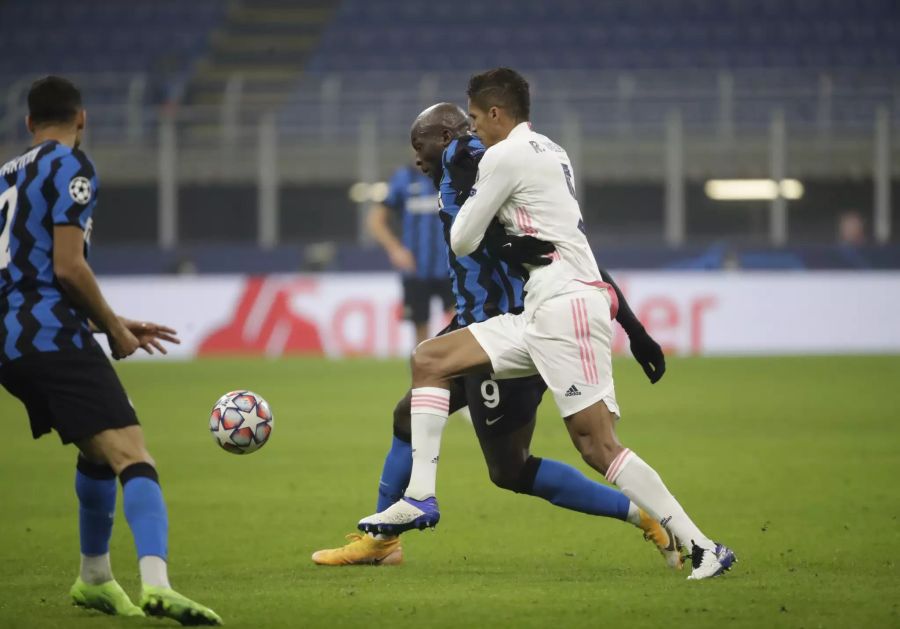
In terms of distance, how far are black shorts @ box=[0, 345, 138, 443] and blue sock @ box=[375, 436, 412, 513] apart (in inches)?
68.1

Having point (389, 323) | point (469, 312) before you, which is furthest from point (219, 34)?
point (469, 312)

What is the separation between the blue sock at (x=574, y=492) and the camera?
611cm

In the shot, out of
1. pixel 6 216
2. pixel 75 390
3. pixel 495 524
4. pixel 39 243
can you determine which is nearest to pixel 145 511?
pixel 75 390

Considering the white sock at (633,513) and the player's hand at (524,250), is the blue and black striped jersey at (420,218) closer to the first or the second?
the white sock at (633,513)

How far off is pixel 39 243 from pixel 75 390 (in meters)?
0.53

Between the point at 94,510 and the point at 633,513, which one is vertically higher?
the point at 94,510

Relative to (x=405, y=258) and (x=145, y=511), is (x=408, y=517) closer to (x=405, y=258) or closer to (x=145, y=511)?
(x=145, y=511)

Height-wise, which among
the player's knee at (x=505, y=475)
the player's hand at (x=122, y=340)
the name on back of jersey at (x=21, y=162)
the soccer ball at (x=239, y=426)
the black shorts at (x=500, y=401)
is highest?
the name on back of jersey at (x=21, y=162)

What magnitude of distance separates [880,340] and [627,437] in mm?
10278

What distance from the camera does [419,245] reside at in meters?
13.4

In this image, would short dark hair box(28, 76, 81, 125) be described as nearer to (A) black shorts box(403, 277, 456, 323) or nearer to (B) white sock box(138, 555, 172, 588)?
(B) white sock box(138, 555, 172, 588)

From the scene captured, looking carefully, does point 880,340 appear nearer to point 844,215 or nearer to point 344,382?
point 844,215

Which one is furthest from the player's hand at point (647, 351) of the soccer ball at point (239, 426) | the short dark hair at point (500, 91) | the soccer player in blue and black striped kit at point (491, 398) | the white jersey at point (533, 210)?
the soccer ball at point (239, 426)

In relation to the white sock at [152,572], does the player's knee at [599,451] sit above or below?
above
